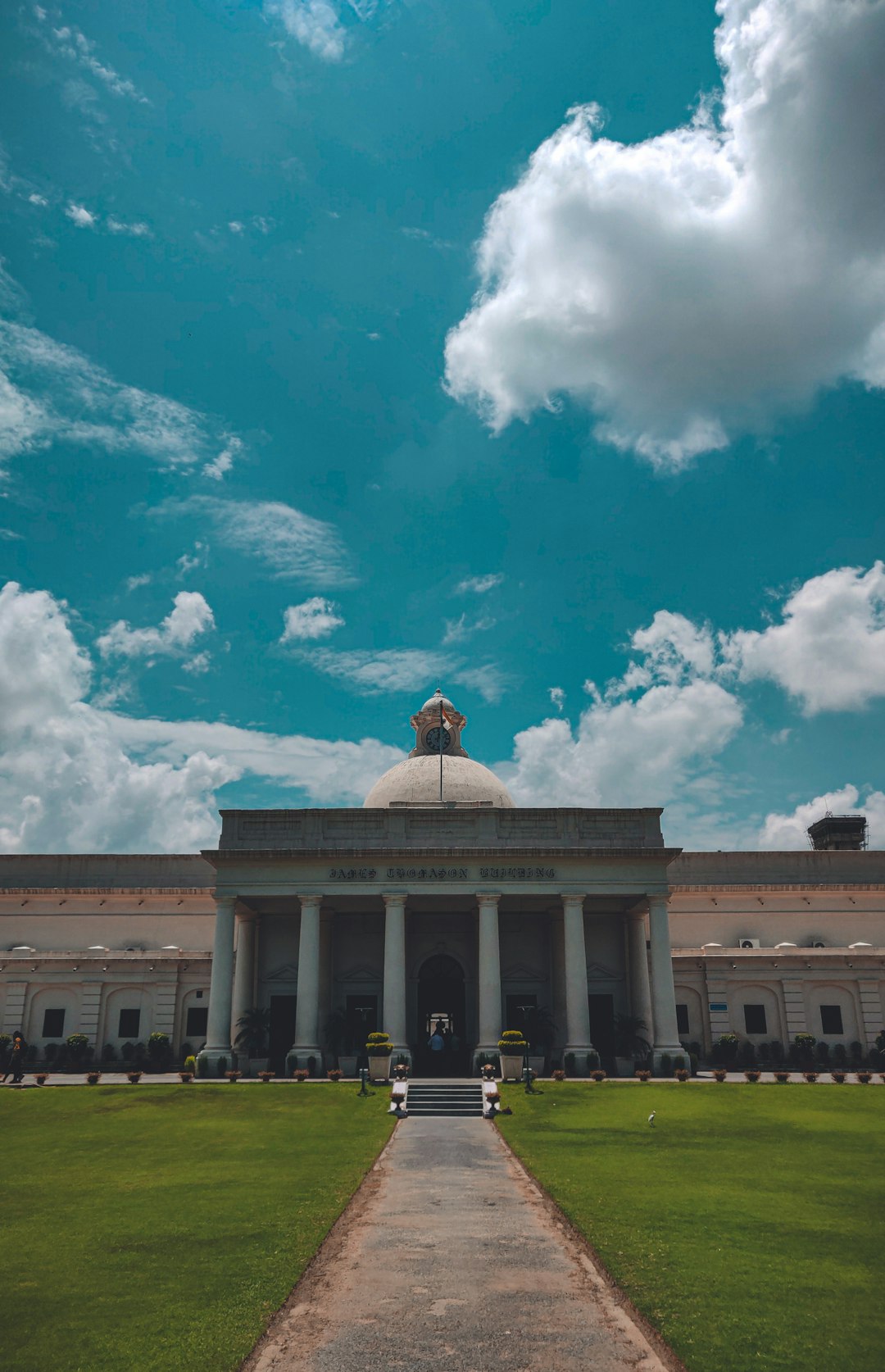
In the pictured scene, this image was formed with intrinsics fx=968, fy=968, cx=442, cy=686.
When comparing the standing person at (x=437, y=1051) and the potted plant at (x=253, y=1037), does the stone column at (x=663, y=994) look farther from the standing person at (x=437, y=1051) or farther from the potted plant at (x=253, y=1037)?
the potted plant at (x=253, y=1037)

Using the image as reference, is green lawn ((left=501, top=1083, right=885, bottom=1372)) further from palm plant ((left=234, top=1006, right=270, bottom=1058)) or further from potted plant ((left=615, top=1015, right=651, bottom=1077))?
palm plant ((left=234, top=1006, right=270, bottom=1058))

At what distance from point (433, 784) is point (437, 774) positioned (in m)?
0.86

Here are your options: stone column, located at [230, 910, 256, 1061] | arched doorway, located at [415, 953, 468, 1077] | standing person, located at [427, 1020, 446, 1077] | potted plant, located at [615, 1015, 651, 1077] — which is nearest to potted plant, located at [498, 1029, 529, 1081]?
standing person, located at [427, 1020, 446, 1077]

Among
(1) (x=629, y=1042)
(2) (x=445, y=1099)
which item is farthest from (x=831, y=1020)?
(2) (x=445, y=1099)

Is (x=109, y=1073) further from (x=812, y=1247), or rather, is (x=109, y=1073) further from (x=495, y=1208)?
(x=812, y=1247)

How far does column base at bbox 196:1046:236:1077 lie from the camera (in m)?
36.7

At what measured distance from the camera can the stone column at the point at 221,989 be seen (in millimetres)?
37219

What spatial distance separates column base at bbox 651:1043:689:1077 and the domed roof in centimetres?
1369

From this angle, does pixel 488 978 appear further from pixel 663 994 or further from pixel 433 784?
pixel 433 784

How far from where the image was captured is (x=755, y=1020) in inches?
1711

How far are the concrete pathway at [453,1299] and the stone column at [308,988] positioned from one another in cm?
2122

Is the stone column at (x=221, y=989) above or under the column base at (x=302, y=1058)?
above

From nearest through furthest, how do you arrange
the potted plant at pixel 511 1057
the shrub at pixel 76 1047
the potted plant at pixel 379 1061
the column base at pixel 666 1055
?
the potted plant at pixel 379 1061, the potted plant at pixel 511 1057, the column base at pixel 666 1055, the shrub at pixel 76 1047

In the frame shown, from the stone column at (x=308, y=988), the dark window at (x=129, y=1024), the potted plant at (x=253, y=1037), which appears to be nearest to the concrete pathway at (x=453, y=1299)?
the stone column at (x=308, y=988)
